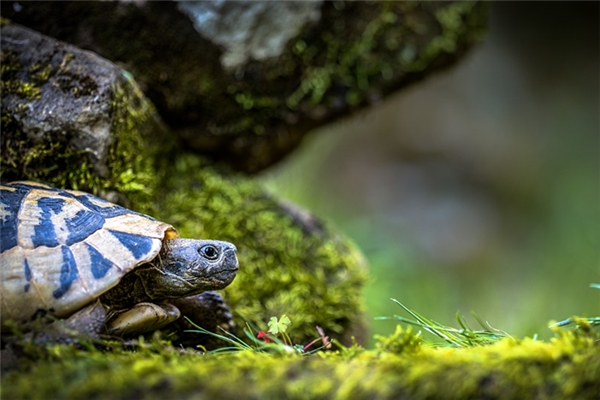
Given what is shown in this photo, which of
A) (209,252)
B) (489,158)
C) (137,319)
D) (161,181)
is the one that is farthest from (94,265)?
(489,158)

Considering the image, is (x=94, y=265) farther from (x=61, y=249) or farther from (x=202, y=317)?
(x=202, y=317)

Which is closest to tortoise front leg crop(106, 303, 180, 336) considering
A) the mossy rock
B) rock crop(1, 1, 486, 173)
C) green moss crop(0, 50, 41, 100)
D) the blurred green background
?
the mossy rock

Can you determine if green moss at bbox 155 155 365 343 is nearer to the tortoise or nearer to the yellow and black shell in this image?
the tortoise

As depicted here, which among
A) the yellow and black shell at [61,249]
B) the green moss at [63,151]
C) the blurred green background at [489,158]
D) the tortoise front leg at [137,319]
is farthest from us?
the blurred green background at [489,158]

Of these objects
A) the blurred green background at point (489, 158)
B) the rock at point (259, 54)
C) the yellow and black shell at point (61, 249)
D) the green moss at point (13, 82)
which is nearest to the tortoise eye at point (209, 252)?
the yellow and black shell at point (61, 249)

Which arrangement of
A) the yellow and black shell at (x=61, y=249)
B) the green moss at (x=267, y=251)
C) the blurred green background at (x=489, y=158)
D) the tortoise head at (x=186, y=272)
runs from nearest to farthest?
the yellow and black shell at (x=61, y=249) → the tortoise head at (x=186, y=272) → the green moss at (x=267, y=251) → the blurred green background at (x=489, y=158)

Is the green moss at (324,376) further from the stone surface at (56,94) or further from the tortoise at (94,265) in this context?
the stone surface at (56,94)

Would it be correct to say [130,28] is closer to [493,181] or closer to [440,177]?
[440,177]
